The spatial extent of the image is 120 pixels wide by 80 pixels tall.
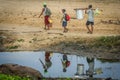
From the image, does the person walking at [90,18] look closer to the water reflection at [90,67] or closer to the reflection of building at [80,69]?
the water reflection at [90,67]

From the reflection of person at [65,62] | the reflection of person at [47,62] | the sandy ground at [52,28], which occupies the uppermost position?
the sandy ground at [52,28]

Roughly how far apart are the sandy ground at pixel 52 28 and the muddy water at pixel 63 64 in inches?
28.4

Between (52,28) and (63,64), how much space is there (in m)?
6.37

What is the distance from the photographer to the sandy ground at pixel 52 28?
18.9 m

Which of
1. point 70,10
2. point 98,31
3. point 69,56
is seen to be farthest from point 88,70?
point 70,10

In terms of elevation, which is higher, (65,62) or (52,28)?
(52,28)

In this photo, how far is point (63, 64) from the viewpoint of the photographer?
16.2 meters

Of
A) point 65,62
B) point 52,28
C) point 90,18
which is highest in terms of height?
point 90,18

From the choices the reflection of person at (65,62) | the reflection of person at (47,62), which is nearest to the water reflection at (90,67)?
the reflection of person at (65,62)

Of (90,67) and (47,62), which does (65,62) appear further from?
(90,67)

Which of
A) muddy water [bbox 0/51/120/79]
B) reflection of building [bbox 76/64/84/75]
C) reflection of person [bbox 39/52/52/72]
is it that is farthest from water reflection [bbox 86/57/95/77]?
reflection of person [bbox 39/52/52/72]

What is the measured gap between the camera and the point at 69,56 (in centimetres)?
1733

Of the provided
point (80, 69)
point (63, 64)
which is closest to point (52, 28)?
point (63, 64)

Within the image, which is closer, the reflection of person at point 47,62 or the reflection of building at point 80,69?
the reflection of building at point 80,69
